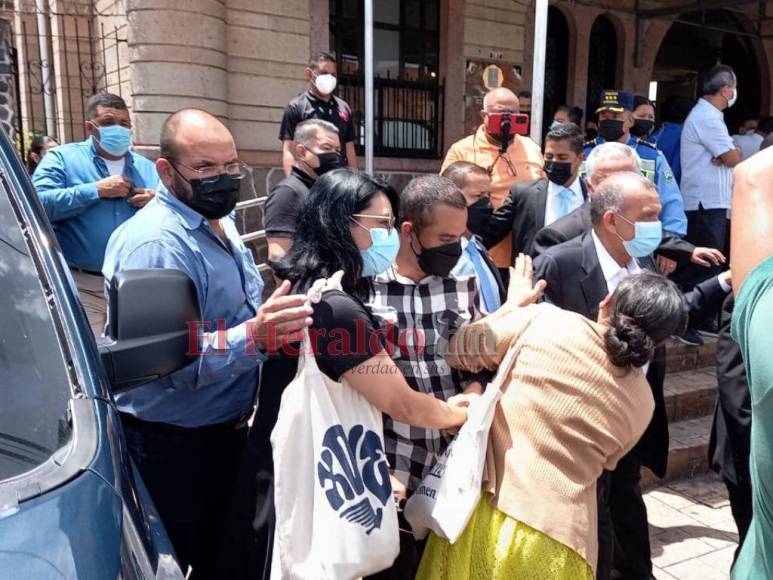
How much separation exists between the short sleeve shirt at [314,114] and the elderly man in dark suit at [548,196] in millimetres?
1908

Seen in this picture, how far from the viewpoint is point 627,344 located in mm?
1927

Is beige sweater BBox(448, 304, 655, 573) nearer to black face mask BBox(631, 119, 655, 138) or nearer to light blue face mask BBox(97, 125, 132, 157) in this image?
light blue face mask BBox(97, 125, 132, 157)

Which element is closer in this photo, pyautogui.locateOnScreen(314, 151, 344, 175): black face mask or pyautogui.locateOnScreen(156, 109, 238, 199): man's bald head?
pyautogui.locateOnScreen(156, 109, 238, 199): man's bald head

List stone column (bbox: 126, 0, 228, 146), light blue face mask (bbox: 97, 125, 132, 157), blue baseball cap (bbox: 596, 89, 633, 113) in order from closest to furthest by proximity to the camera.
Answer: light blue face mask (bbox: 97, 125, 132, 157) → blue baseball cap (bbox: 596, 89, 633, 113) → stone column (bbox: 126, 0, 228, 146)

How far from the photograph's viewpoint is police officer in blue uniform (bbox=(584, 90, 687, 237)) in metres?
4.21

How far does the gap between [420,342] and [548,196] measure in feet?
6.08

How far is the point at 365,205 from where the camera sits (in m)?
2.03

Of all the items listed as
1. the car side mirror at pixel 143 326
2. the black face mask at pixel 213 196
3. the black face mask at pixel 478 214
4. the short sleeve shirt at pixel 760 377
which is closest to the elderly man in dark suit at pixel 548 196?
the black face mask at pixel 478 214

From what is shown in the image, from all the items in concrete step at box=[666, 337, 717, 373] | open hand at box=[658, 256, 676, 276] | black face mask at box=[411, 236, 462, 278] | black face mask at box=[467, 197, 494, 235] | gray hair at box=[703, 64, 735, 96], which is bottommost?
concrete step at box=[666, 337, 717, 373]

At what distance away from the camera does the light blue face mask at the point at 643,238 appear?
2.72 metres

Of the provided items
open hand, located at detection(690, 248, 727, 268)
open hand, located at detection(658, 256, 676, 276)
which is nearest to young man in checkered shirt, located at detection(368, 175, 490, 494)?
open hand, located at detection(690, 248, 727, 268)

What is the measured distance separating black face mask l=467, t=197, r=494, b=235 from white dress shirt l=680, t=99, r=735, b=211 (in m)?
2.58

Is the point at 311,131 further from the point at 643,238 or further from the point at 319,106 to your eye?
the point at 319,106

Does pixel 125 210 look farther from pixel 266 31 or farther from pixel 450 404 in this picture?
pixel 266 31
